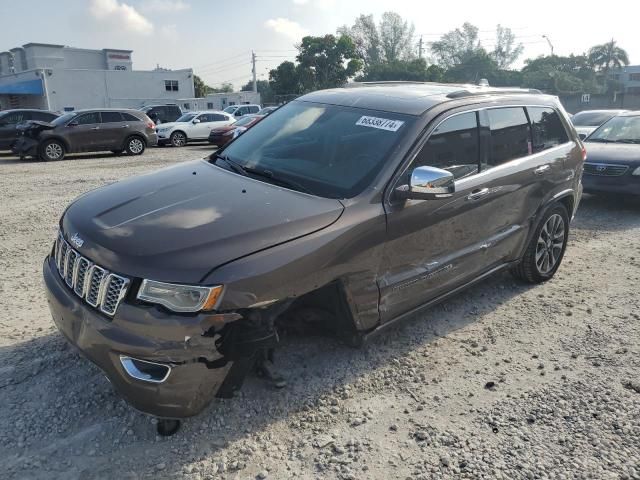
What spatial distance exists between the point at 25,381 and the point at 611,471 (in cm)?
334

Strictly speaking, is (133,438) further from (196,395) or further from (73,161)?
(73,161)

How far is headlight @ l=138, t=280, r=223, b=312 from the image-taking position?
2.39 metres

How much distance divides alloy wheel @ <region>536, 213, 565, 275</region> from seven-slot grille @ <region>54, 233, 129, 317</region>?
3.73 meters

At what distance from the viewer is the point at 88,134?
15.7 meters

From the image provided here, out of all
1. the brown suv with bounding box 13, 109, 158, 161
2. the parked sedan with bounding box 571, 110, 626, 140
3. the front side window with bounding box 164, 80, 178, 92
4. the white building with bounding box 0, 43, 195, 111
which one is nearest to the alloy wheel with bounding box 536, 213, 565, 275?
the parked sedan with bounding box 571, 110, 626, 140

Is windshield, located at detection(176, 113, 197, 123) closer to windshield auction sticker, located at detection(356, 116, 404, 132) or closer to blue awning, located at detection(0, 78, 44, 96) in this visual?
windshield auction sticker, located at detection(356, 116, 404, 132)

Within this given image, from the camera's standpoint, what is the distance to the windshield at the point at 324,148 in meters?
3.26

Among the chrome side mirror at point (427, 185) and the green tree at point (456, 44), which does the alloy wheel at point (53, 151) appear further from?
the green tree at point (456, 44)

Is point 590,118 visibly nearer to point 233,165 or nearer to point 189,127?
point 233,165

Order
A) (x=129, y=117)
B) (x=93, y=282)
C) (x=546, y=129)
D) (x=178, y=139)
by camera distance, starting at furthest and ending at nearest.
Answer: (x=178, y=139) < (x=129, y=117) < (x=546, y=129) < (x=93, y=282)

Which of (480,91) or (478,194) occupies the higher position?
(480,91)

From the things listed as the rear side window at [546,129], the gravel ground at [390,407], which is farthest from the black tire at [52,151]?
the rear side window at [546,129]

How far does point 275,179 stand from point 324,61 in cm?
6332

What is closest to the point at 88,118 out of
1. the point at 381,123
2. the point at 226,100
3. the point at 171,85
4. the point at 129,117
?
the point at 129,117
